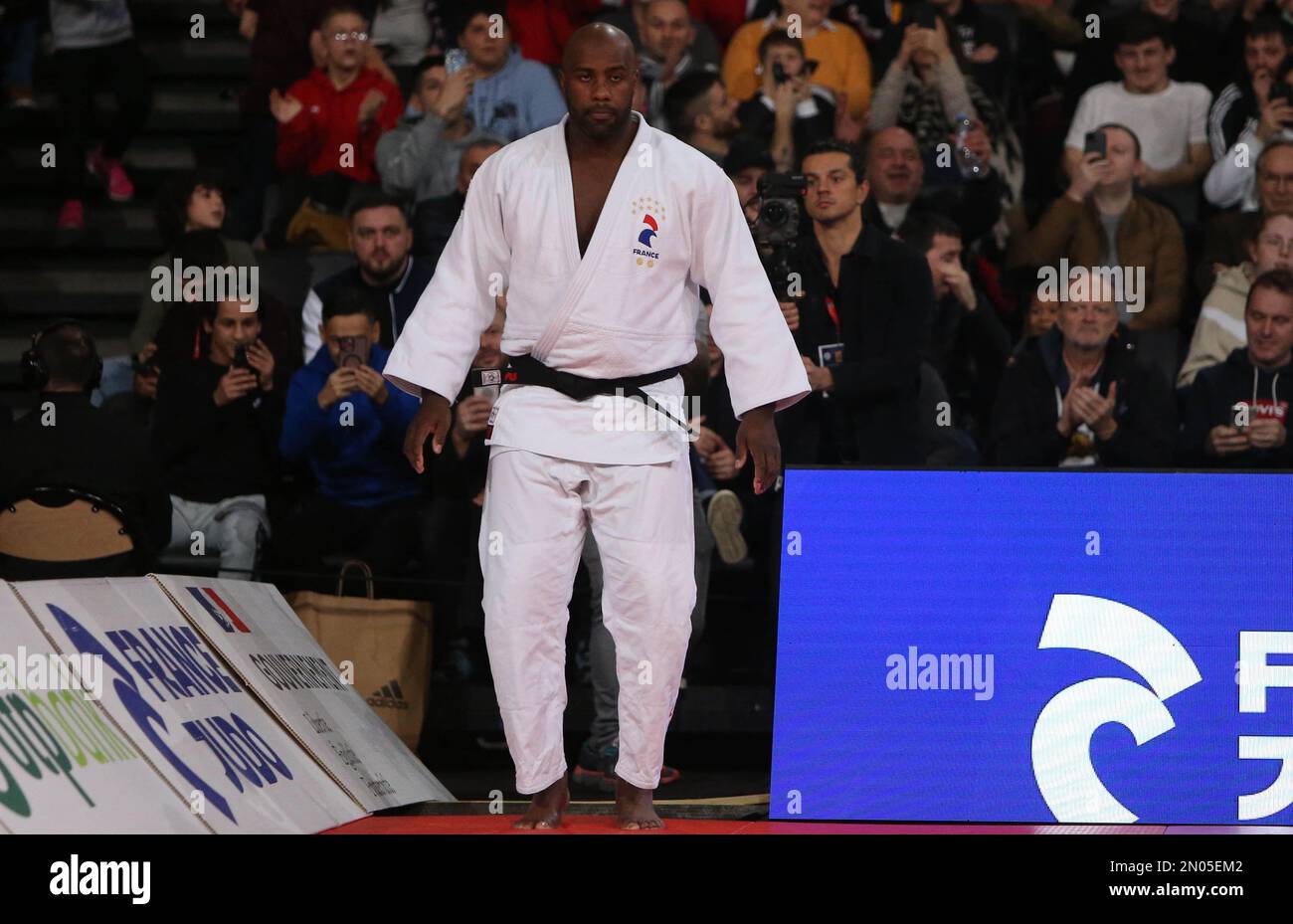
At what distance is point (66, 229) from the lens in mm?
7898

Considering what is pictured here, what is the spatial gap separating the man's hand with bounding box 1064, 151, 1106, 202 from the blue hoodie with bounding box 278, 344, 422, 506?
2.75m

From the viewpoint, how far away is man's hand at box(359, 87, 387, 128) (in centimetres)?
733

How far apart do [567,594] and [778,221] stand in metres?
2.05

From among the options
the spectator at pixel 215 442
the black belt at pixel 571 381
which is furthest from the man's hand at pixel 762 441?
the spectator at pixel 215 442

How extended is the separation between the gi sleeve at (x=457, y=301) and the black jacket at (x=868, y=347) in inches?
70.4

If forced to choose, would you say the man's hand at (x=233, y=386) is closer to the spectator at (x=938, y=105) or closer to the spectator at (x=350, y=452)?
the spectator at (x=350, y=452)

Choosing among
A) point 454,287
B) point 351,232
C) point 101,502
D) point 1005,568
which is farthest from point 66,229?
point 1005,568

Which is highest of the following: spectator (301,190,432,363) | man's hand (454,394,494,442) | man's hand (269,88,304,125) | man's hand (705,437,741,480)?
man's hand (269,88,304,125)

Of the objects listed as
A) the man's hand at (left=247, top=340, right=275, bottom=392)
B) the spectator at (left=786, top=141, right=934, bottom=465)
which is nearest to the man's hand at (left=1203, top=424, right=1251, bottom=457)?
the spectator at (left=786, top=141, right=934, bottom=465)

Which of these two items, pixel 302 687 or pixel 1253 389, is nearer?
pixel 302 687

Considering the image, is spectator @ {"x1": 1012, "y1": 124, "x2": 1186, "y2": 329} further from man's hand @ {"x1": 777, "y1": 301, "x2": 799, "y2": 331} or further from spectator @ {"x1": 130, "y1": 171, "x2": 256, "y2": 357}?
spectator @ {"x1": 130, "y1": 171, "x2": 256, "y2": 357}

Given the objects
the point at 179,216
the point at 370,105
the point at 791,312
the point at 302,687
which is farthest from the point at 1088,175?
the point at 302,687

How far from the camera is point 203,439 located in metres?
6.23

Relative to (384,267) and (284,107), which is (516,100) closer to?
(284,107)
